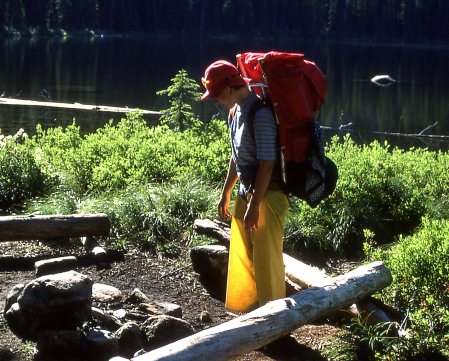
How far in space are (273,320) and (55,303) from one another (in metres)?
1.56

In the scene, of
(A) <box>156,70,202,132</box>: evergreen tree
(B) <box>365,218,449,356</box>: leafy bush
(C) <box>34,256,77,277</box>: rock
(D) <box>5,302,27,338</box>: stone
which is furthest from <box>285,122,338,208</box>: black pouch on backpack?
(A) <box>156,70,202,132</box>: evergreen tree

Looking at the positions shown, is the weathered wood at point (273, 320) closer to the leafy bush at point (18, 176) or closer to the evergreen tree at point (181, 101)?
the leafy bush at point (18, 176)

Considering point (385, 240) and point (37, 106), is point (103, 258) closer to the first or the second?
point (385, 240)

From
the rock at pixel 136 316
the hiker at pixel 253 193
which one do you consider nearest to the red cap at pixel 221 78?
the hiker at pixel 253 193

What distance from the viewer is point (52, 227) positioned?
18.8 ft

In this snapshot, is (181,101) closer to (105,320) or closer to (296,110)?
(105,320)

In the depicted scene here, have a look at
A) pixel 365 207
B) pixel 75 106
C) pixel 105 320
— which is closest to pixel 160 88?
pixel 75 106

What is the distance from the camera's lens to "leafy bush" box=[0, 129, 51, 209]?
7066 mm

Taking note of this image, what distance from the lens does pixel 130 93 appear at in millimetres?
28344

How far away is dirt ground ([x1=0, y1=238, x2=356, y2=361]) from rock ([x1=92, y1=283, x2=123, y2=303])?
0.86ft

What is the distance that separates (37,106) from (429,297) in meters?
20.2

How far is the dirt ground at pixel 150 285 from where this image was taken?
3.84 metres

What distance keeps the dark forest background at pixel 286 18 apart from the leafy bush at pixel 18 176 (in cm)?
8578

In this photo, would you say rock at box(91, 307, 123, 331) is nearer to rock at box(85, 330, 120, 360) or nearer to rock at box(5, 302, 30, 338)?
rock at box(85, 330, 120, 360)
